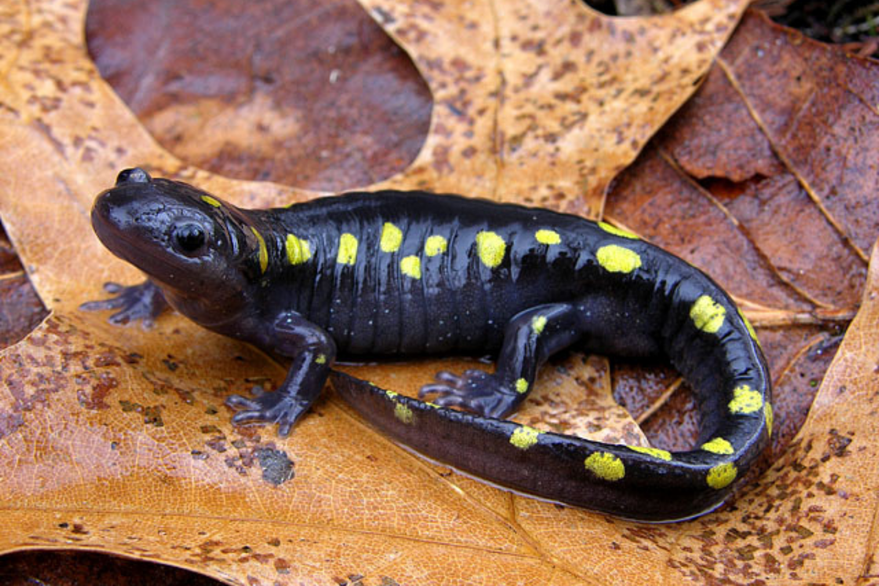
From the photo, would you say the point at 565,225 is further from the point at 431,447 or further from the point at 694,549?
the point at 694,549

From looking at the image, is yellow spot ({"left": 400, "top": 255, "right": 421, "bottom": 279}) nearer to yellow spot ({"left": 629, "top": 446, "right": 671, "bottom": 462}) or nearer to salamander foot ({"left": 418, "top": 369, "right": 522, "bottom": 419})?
salamander foot ({"left": 418, "top": 369, "right": 522, "bottom": 419})

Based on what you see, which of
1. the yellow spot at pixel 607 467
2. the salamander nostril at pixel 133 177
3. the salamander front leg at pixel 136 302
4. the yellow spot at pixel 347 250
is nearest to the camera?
the yellow spot at pixel 607 467

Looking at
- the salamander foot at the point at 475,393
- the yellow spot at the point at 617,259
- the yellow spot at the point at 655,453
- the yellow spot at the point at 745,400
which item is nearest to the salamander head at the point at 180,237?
the salamander foot at the point at 475,393

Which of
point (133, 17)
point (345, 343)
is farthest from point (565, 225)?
point (133, 17)

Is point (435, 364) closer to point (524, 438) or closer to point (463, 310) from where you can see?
point (463, 310)

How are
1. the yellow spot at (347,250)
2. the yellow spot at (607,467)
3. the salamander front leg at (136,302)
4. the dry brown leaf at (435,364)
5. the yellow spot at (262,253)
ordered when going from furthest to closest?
the yellow spot at (347,250), the salamander front leg at (136,302), the yellow spot at (262,253), the yellow spot at (607,467), the dry brown leaf at (435,364)

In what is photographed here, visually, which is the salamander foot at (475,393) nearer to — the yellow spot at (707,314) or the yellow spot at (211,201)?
the yellow spot at (707,314)

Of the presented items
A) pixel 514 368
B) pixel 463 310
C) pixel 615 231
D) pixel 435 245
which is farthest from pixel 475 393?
pixel 615 231
